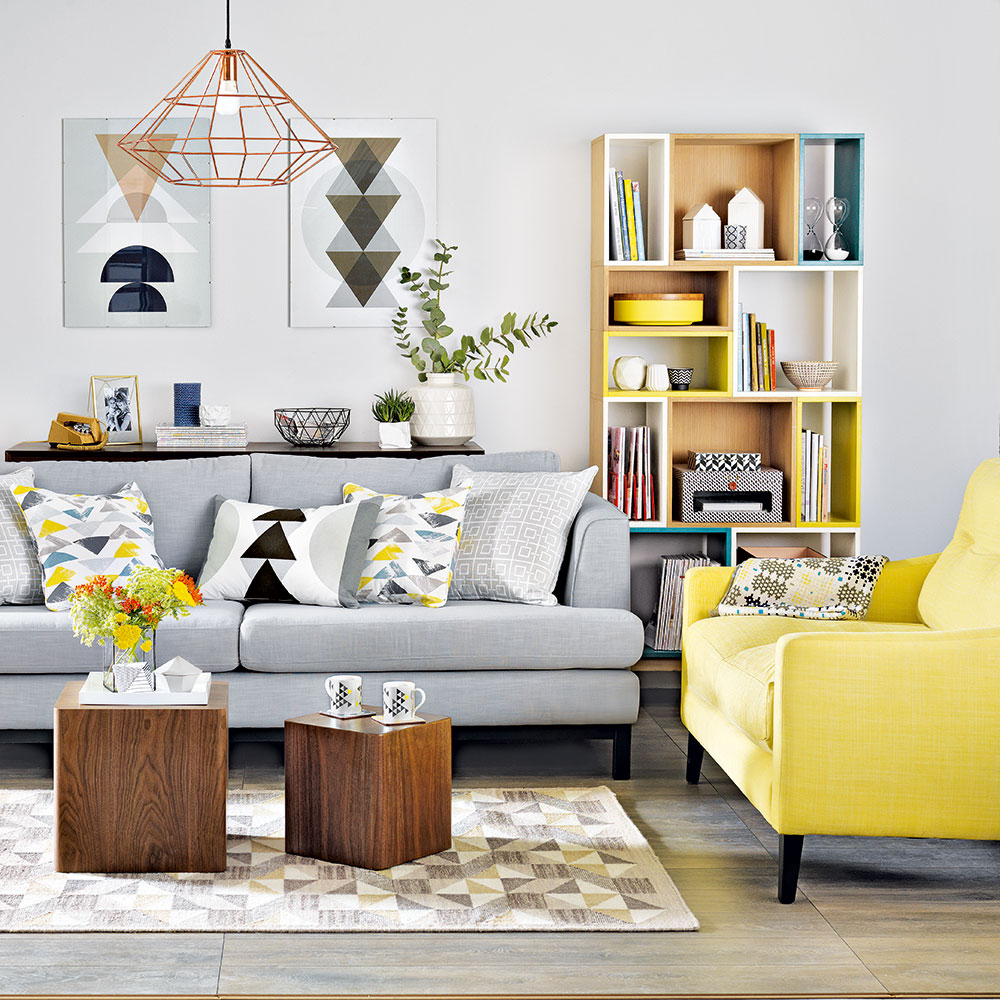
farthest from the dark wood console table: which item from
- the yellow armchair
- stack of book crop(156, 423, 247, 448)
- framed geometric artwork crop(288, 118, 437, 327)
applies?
the yellow armchair

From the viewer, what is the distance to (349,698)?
315 centimetres

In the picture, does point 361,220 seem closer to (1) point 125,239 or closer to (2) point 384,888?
(1) point 125,239

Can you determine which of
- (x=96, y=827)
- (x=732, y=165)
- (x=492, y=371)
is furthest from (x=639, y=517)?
(x=96, y=827)

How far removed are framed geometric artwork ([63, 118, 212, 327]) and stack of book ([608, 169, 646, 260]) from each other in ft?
5.12

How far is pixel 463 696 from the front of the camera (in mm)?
3812

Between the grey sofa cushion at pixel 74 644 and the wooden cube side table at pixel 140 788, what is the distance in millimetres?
746

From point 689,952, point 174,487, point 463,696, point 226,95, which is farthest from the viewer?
point 174,487

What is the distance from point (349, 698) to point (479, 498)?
48.7 inches

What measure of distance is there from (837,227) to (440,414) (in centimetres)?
167

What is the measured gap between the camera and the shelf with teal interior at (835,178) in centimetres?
486

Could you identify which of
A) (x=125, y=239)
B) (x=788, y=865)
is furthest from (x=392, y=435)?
(x=788, y=865)

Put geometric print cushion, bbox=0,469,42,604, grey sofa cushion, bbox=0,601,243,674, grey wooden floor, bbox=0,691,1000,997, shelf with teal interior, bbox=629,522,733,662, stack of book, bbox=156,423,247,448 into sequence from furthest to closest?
1. shelf with teal interior, bbox=629,522,733,662
2. stack of book, bbox=156,423,247,448
3. geometric print cushion, bbox=0,469,42,604
4. grey sofa cushion, bbox=0,601,243,674
5. grey wooden floor, bbox=0,691,1000,997

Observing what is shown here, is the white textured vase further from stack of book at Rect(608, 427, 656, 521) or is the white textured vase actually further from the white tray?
the white tray

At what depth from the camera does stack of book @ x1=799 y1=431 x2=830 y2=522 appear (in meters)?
4.93
